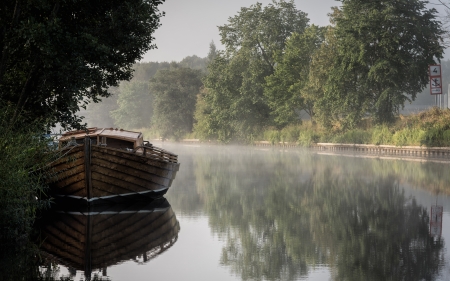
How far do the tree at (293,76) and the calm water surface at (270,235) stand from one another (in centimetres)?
3630

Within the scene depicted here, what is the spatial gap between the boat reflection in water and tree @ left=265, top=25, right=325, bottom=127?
41.9 m

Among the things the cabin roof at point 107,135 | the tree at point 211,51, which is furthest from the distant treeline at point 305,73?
the tree at point 211,51

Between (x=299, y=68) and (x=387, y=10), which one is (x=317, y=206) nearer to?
(x=387, y=10)

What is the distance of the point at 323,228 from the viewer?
12.5 m

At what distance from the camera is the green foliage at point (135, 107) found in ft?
400

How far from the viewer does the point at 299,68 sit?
5894 centimetres

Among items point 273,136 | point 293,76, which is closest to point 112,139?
point 293,76

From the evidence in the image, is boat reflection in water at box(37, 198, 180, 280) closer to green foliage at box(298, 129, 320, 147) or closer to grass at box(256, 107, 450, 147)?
grass at box(256, 107, 450, 147)

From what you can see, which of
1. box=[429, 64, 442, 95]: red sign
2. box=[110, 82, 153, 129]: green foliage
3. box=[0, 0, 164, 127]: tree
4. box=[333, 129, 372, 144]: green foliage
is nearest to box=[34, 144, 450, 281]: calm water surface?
box=[0, 0, 164, 127]: tree

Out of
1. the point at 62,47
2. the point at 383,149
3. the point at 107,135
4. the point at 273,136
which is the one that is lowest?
the point at 383,149

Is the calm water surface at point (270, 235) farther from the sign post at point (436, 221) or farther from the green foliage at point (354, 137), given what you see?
the green foliage at point (354, 137)

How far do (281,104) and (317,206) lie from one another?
147 ft

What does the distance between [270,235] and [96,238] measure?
2880 millimetres

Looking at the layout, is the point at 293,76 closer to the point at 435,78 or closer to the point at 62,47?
the point at 435,78
